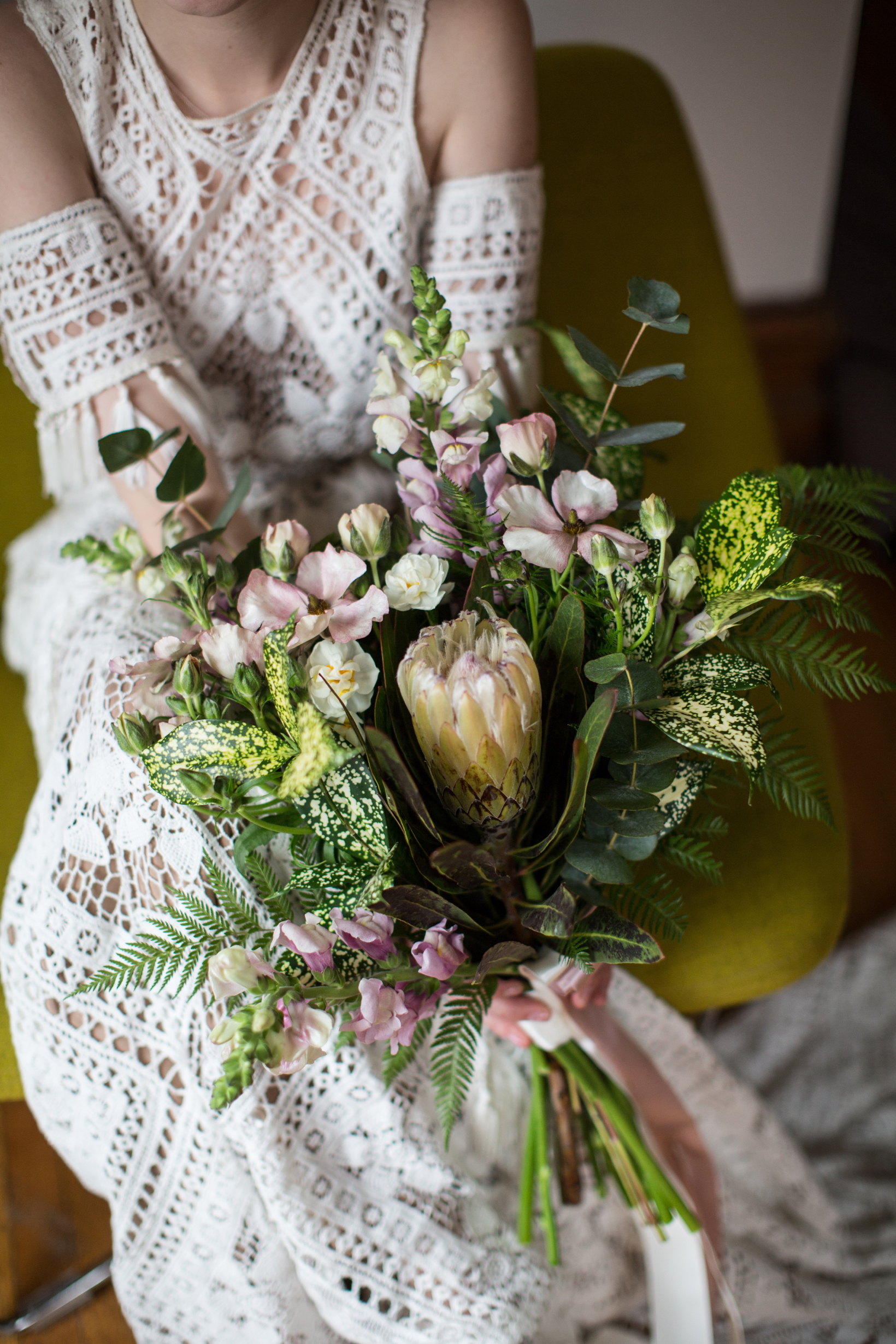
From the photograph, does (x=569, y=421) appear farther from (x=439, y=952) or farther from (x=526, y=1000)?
(x=526, y=1000)

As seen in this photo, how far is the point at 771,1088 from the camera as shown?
1280mm

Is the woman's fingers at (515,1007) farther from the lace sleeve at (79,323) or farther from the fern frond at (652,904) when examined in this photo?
the lace sleeve at (79,323)

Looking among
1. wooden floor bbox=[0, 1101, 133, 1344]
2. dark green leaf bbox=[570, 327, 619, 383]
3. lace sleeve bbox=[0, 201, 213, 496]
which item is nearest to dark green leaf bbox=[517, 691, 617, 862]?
dark green leaf bbox=[570, 327, 619, 383]

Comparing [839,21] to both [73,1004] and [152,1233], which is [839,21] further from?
[152,1233]

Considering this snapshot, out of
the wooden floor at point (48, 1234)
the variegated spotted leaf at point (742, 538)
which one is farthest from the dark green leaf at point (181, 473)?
the wooden floor at point (48, 1234)

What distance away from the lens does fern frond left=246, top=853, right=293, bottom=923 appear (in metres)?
0.58

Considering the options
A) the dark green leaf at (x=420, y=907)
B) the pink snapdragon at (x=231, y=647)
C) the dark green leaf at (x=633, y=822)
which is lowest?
the dark green leaf at (x=420, y=907)

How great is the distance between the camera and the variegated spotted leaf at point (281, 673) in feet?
1.55

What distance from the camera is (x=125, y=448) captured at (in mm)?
639

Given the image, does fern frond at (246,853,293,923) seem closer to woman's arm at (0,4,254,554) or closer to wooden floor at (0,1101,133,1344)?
woman's arm at (0,4,254,554)

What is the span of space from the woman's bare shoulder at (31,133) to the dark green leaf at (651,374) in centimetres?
53

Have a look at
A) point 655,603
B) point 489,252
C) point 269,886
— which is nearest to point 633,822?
point 655,603

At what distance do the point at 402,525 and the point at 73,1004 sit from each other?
1.52 ft

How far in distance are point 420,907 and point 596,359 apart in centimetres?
34
